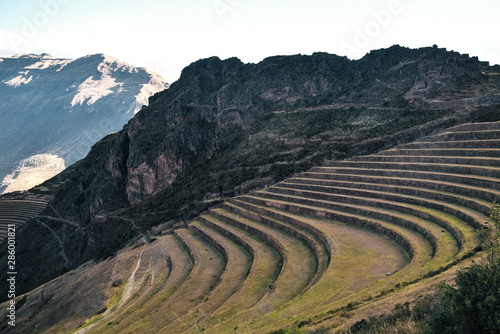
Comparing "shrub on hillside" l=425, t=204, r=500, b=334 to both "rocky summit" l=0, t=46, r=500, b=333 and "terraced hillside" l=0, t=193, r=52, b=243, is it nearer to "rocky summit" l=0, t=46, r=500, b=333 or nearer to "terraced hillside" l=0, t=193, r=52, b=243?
"rocky summit" l=0, t=46, r=500, b=333

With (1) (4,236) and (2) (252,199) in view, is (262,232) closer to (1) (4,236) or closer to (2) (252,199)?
(2) (252,199)

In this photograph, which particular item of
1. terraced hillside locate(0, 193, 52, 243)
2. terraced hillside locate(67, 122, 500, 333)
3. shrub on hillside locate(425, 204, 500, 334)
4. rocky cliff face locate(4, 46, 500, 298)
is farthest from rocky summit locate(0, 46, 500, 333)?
shrub on hillside locate(425, 204, 500, 334)

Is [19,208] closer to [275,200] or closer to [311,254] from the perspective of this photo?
[275,200]

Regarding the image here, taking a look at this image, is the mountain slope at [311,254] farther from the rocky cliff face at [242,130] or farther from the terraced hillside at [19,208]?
the terraced hillside at [19,208]

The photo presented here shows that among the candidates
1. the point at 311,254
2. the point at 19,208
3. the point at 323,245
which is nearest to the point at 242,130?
the point at 323,245

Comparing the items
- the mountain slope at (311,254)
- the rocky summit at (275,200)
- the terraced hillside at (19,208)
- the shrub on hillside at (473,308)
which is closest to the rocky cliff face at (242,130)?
the rocky summit at (275,200)
